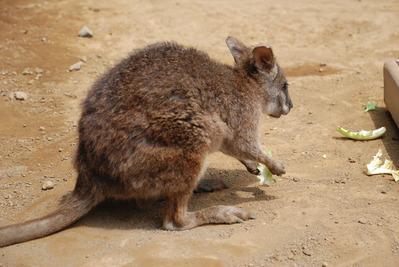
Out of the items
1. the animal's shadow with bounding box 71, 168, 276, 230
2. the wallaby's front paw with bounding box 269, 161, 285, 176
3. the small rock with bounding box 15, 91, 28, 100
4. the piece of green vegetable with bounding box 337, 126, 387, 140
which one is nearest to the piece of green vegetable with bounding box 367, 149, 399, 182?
the piece of green vegetable with bounding box 337, 126, 387, 140

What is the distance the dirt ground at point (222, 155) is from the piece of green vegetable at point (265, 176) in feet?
0.34

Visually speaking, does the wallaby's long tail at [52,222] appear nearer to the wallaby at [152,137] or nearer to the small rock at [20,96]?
the wallaby at [152,137]

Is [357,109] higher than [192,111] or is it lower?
lower

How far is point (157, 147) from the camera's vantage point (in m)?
4.53

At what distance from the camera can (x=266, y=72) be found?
18.0 ft

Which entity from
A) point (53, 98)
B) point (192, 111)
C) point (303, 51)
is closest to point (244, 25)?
point (303, 51)

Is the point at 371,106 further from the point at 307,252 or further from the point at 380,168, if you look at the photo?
the point at 307,252

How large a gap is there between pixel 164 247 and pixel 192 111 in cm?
120

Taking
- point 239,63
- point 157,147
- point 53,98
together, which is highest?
point 239,63

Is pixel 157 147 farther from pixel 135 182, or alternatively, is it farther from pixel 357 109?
pixel 357 109

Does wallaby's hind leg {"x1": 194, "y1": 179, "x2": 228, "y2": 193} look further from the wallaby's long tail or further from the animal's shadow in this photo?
the wallaby's long tail

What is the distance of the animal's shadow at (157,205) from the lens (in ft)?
16.0

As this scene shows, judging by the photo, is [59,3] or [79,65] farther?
[59,3]

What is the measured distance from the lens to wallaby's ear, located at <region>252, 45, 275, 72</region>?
525 centimetres
